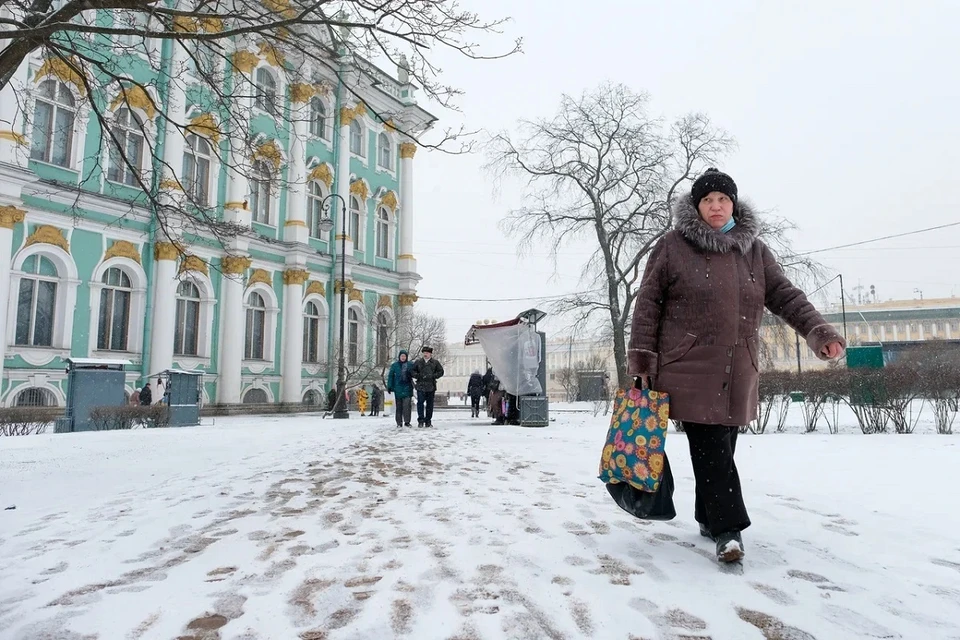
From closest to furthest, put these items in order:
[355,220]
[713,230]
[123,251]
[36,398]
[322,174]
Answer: [713,230]
[36,398]
[123,251]
[322,174]
[355,220]

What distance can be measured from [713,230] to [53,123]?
20.8 m

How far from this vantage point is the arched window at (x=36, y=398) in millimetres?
16609

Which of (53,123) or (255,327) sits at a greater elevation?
(53,123)

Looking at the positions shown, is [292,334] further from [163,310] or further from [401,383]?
[401,383]

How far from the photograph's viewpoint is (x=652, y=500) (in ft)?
9.84

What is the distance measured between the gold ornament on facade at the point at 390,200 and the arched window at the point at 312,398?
10.3 meters

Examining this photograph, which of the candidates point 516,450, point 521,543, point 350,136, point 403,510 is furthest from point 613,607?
point 350,136

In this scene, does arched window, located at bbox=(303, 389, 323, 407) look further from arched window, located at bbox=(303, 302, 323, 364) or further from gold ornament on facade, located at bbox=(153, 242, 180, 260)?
gold ornament on facade, located at bbox=(153, 242, 180, 260)

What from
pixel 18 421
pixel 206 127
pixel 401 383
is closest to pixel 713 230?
pixel 206 127

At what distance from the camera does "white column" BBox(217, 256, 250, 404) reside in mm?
22109

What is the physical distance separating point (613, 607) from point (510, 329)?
Answer: 12.1m

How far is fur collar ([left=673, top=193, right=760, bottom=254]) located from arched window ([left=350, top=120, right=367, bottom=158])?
28033 mm

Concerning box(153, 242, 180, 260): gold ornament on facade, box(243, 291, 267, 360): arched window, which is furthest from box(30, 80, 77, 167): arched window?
box(243, 291, 267, 360): arched window

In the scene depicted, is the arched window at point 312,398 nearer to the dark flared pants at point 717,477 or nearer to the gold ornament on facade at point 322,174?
the gold ornament on facade at point 322,174
